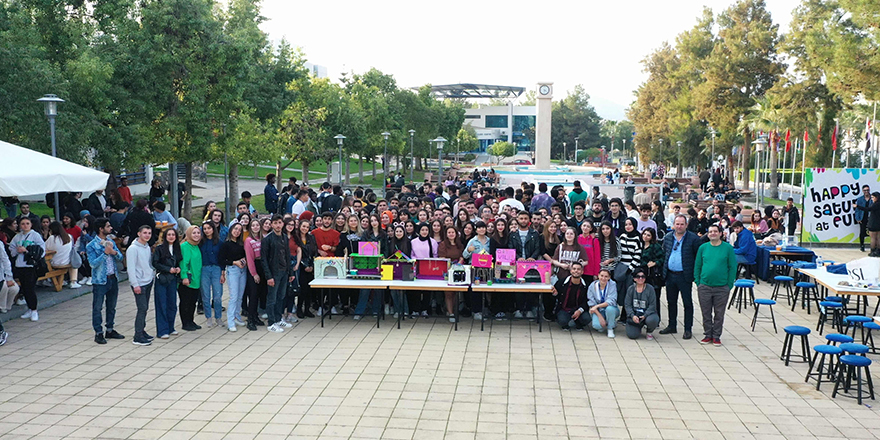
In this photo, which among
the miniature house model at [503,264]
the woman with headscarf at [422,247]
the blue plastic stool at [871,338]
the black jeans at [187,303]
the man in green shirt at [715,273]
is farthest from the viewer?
the woman with headscarf at [422,247]

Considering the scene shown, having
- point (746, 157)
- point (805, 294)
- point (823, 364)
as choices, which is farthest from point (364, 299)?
point (746, 157)

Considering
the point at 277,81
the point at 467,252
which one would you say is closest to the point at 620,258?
the point at 467,252

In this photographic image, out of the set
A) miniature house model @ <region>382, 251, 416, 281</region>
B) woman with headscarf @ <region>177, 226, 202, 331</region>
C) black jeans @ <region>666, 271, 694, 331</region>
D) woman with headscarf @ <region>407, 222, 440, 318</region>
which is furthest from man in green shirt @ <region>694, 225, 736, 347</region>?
woman with headscarf @ <region>177, 226, 202, 331</region>

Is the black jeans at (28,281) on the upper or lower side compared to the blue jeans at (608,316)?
upper

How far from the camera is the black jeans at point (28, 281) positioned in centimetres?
1047

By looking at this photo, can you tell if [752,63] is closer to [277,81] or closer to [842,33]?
[842,33]

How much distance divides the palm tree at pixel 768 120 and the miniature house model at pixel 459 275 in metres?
32.6

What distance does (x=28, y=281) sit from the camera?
1056cm

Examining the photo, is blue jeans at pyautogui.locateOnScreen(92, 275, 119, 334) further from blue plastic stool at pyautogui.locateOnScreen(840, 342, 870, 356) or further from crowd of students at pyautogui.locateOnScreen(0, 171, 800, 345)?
blue plastic stool at pyautogui.locateOnScreen(840, 342, 870, 356)

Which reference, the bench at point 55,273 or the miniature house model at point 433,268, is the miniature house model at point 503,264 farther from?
the bench at point 55,273

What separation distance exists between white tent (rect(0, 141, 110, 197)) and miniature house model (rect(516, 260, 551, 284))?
6663 millimetres

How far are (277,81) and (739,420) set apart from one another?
2466 centimetres

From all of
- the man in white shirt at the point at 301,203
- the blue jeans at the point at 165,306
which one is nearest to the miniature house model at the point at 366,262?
the blue jeans at the point at 165,306

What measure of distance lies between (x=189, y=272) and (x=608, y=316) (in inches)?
228
